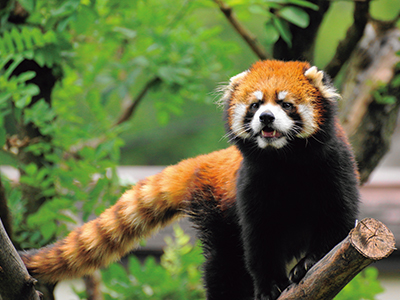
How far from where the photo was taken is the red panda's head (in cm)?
211

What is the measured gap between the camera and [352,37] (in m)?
3.06

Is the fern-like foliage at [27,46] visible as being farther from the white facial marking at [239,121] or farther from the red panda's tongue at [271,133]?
the red panda's tongue at [271,133]

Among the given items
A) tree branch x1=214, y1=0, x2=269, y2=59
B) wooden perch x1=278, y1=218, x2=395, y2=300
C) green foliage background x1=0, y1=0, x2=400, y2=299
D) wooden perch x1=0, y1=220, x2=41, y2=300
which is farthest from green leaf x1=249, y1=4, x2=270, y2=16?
wooden perch x1=0, y1=220, x2=41, y2=300

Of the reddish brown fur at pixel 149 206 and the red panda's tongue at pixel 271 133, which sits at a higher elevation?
the red panda's tongue at pixel 271 133

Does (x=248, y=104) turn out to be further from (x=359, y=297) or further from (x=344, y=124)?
(x=359, y=297)

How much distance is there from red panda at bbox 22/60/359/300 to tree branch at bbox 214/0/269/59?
2.09 ft

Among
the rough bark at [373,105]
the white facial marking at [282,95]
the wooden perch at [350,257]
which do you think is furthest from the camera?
the rough bark at [373,105]

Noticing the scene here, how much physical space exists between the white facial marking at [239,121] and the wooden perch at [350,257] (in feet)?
2.29

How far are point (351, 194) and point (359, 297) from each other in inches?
39.2

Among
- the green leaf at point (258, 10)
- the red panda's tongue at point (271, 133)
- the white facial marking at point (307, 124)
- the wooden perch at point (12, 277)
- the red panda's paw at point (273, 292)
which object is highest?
the green leaf at point (258, 10)

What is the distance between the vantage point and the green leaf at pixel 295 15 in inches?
102

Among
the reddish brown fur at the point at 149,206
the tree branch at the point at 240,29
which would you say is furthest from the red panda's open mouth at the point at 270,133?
the tree branch at the point at 240,29

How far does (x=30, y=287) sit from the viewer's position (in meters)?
1.98

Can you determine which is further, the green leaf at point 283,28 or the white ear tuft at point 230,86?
the green leaf at point 283,28
